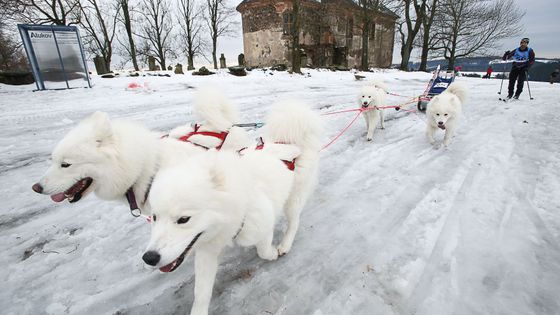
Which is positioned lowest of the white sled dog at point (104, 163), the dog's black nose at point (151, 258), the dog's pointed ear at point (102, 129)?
the dog's black nose at point (151, 258)

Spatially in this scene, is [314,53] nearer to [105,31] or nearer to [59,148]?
[105,31]

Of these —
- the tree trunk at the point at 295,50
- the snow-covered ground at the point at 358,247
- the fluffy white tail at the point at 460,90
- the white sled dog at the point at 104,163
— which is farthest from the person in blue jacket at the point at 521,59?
the white sled dog at the point at 104,163

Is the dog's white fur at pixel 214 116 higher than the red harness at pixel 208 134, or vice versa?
the dog's white fur at pixel 214 116

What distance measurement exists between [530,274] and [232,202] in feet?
7.16

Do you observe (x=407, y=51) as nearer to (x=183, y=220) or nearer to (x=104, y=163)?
A: (x=104, y=163)

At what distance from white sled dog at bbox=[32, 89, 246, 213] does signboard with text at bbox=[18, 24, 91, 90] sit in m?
9.57

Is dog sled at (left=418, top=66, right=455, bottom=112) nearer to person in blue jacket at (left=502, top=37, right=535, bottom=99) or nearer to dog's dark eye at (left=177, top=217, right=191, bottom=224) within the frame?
person in blue jacket at (left=502, top=37, right=535, bottom=99)

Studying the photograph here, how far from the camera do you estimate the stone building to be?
80.5 ft

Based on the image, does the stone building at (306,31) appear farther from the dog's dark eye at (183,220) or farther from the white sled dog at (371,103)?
the dog's dark eye at (183,220)

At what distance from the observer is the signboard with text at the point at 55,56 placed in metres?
8.46

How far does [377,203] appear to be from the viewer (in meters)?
2.75

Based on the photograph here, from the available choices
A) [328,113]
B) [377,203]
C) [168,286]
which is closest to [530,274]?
[377,203]

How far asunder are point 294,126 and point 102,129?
139 cm

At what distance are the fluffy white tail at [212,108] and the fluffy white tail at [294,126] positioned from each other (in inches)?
22.7
